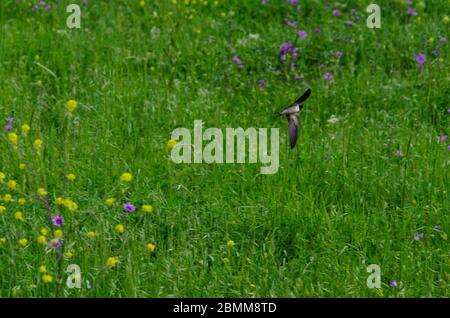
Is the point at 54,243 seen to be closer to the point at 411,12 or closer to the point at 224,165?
the point at 224,165

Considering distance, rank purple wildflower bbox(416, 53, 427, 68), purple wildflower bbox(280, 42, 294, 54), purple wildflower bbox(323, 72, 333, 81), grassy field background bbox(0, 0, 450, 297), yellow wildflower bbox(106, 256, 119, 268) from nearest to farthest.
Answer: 1. yellow wildflower bbox(106, 256, 119, 268)
2. grassy field background bbox(0, 0, 450, 297)
3. purple wildflower bbox(323, 72, 333, 81)
4. purple wildflower bbox(416, 53, 427, 68)
5. purple wildflower bbox(280, 42, 294, 54)

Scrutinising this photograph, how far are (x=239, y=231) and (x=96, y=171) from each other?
1.09 metres

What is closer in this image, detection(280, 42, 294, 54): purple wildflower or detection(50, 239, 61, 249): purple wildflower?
detection(50, 239, 61, 249): purple wildflower

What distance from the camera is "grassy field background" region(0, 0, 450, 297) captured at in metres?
4.39

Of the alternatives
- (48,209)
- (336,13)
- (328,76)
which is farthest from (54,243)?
(336,13)

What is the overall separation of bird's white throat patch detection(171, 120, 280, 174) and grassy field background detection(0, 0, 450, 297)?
7 cm

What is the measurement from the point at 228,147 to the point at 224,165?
0.24 metres

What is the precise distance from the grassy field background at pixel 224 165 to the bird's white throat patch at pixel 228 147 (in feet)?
0.23

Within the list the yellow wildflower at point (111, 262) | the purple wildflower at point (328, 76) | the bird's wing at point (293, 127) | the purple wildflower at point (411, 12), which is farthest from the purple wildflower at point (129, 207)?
the purple wildflower at point (411, 12)

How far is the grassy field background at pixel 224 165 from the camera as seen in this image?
14.4ft

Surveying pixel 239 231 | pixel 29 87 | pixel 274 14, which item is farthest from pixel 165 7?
pixel 239 231

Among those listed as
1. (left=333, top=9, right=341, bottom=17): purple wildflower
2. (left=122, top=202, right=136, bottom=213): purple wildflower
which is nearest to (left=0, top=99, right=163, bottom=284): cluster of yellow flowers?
(left=122, top=202, right=136, bottom=213): purple wildflower

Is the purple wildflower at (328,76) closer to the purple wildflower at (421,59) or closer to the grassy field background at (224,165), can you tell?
the grassy field background at (224,165)

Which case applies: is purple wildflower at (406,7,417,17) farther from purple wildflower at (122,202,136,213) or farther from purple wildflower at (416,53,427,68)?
purple wildflower at (122,202,136,213)
